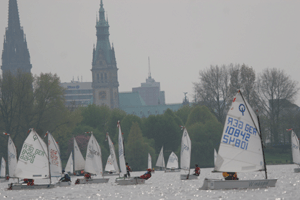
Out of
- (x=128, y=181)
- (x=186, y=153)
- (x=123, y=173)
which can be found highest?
(x=186, y=153)

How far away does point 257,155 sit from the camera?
34.3m

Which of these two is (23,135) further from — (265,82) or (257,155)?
(257,155)

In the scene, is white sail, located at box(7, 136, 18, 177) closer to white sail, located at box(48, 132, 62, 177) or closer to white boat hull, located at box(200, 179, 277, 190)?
white sail, located at box(48, 132, 62, 177)

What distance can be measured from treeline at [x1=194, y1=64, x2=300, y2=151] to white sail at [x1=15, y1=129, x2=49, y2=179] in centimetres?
5522

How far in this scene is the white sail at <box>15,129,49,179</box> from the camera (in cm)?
4306

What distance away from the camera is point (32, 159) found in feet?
142

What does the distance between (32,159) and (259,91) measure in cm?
6036

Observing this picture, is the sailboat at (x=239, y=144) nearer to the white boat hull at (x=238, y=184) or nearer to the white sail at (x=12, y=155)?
the white boat hull at (x=238, y=184)

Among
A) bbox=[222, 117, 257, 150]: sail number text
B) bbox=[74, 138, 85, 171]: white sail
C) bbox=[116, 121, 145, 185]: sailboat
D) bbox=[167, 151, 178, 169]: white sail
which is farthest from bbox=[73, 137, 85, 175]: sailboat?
bbox=[222, 117, 257, 150]: sail number text

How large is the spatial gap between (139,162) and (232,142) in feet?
209

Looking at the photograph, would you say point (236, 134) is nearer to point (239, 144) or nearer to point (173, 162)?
point (239, 144)

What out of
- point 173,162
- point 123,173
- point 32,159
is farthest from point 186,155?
point 173,162

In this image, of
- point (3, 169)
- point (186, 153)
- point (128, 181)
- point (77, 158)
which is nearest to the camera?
point (128, 181)

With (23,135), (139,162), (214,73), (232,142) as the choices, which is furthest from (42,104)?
(232,142)
